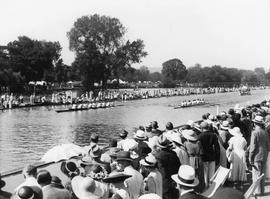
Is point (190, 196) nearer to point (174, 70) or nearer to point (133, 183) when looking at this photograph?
point (133, 183)

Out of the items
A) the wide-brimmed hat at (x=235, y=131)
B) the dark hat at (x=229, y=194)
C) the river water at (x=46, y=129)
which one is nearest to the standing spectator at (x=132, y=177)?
the dark hat at (x=229, y=194)

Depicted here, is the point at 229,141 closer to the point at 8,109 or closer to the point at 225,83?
the point at 8,109

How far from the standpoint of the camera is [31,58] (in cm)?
7931

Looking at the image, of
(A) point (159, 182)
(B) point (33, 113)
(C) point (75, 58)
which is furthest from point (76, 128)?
(C) point (75, 58)

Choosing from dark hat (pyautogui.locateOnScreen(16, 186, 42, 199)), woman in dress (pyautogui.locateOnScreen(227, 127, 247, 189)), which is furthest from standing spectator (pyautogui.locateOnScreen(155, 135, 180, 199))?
dark hat (pyautogui.locateOnScreen(16, 186, 42, 199))

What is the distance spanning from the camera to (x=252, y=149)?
9.26 m

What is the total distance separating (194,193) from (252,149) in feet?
14.4

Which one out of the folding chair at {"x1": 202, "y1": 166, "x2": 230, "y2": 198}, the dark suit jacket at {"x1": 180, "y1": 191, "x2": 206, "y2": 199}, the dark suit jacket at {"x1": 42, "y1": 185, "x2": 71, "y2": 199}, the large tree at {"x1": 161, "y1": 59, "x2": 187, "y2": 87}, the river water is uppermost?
the large tree at {"x1": 161, "y1": 59, "x2": 187, "y2": 87}

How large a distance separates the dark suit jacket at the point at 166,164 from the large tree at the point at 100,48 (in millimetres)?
71868

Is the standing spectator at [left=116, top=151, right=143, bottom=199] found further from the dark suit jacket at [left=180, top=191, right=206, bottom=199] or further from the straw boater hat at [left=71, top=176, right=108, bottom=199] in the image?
the dark suit jacket at [left=180, top=191, right=206, bottom=199]

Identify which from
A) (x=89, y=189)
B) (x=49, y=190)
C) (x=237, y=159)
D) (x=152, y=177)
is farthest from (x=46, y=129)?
(x=89, y=189)

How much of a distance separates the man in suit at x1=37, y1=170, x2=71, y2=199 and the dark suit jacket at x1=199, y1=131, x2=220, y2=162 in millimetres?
4455

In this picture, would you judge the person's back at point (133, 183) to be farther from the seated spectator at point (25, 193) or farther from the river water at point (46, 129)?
the river water at point (46, 129)

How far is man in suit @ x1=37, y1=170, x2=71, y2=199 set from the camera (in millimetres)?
5549
